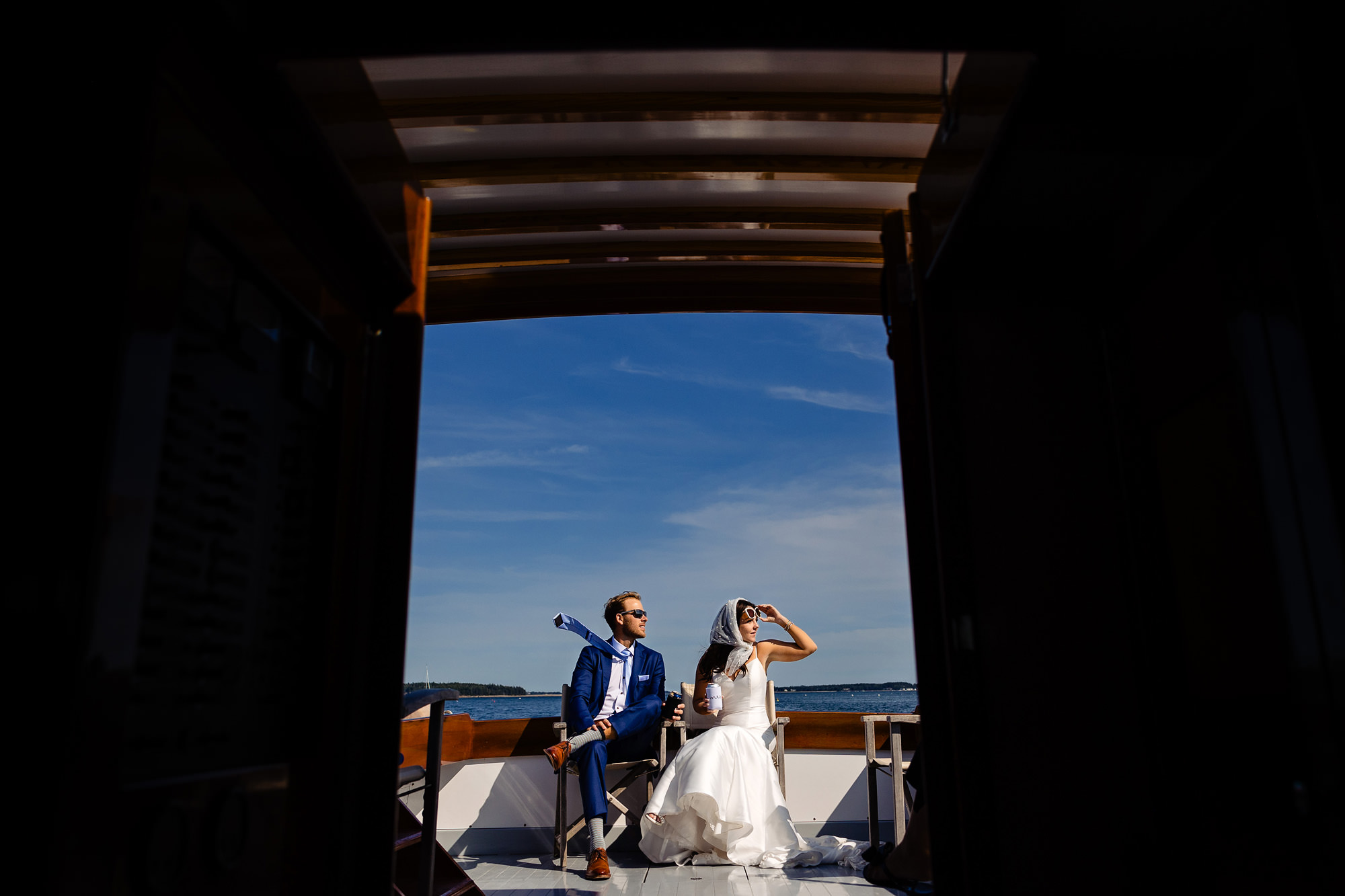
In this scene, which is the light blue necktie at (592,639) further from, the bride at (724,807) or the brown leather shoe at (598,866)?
the brown leather shoe at (598,866)

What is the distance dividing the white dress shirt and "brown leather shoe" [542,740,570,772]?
0.97 ft

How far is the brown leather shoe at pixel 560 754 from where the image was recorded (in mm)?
4297

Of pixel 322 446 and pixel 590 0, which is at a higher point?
pixel 590 0

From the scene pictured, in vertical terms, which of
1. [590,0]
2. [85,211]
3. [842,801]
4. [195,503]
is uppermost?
[590,0]

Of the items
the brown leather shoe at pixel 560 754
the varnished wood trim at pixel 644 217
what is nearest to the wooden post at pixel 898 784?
the brown leather shoe at pixel 560 754

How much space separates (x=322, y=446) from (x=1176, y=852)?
1.78 metres

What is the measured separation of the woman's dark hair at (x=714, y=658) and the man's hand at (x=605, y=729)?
651 millimetres

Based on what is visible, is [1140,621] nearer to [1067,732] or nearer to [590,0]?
[1067,732]

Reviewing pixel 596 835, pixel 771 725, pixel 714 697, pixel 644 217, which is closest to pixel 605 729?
pixel 596 835

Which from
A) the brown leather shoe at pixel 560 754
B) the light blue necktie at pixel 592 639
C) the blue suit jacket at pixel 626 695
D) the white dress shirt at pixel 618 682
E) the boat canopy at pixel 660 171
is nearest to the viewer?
the boat canopy at pixel 660 171

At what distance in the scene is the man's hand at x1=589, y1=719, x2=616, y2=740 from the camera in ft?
14.3

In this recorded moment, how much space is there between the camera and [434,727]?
7.14ft

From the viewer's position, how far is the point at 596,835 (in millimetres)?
4039

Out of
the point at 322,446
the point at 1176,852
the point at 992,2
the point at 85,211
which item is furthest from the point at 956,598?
the point at 85,211
